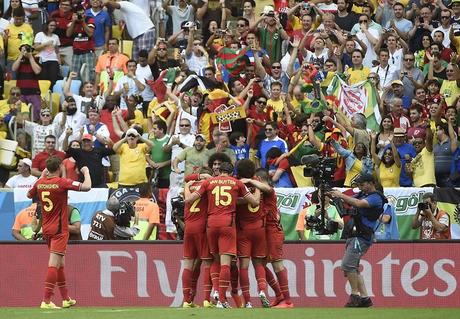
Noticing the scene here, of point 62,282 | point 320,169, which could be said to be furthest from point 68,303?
point 320,169

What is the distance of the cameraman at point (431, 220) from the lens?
23.5 metres

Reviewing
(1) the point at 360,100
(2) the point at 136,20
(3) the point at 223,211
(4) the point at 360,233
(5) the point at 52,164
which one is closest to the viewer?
(3) the point at 223,211

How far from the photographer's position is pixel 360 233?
2044 cm

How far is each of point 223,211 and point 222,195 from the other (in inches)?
8.8

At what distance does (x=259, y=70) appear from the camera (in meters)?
27.6

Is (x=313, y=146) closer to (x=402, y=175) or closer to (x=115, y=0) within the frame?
(x=402, y=175)

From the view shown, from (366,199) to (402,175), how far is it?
5.11 meters

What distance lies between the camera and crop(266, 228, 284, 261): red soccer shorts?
2069 centimetres

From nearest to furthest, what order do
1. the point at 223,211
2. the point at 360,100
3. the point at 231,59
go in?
the point at 223,211 → the point at 360,100 → the point at 231,59

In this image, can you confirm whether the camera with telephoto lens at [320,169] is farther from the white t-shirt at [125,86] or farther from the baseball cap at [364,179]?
the white t-shirt at [125,86]

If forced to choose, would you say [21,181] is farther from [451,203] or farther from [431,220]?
[451,203]

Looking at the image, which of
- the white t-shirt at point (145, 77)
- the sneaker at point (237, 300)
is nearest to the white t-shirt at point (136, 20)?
the white t-shirt at point (145, 77)

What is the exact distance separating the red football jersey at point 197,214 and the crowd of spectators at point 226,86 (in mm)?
4095

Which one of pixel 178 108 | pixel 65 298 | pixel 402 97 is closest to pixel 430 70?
pixel 402 97
